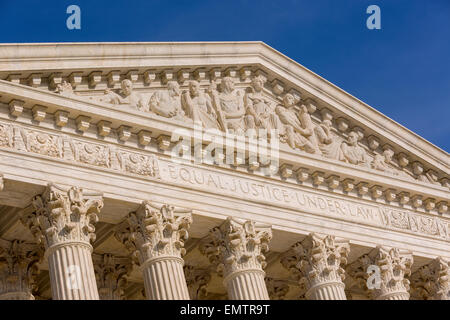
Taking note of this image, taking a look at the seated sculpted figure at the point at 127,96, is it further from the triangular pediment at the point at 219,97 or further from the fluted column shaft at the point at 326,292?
the fluted column shaft at the point at 326,292

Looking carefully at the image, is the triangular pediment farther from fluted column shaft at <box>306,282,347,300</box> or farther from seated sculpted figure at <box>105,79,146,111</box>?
fluted column shaft at <box>306,282,347,300</box>

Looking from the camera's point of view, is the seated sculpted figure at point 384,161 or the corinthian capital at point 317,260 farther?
the seated sculpted figure at point 384,161

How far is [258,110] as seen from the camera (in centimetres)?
3328

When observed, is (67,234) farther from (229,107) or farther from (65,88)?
(229,107)

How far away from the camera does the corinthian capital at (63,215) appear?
26.3 metres

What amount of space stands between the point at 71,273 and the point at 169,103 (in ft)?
24.5

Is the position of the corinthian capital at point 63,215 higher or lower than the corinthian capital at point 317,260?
higher

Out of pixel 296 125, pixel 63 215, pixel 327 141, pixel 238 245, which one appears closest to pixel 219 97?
pixel 296 125

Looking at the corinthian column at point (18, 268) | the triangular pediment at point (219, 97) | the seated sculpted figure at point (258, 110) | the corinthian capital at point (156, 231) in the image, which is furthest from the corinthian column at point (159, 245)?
the seated sculpted figure at point (258, 110)

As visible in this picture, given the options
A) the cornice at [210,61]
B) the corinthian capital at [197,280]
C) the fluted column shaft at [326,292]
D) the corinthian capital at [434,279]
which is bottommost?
the fluted column shaft at [326,292]

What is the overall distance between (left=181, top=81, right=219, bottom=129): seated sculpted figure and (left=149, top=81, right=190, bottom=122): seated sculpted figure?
24 cm

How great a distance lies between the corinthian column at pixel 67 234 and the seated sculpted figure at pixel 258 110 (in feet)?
25.0

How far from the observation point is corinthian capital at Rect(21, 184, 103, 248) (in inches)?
1036
